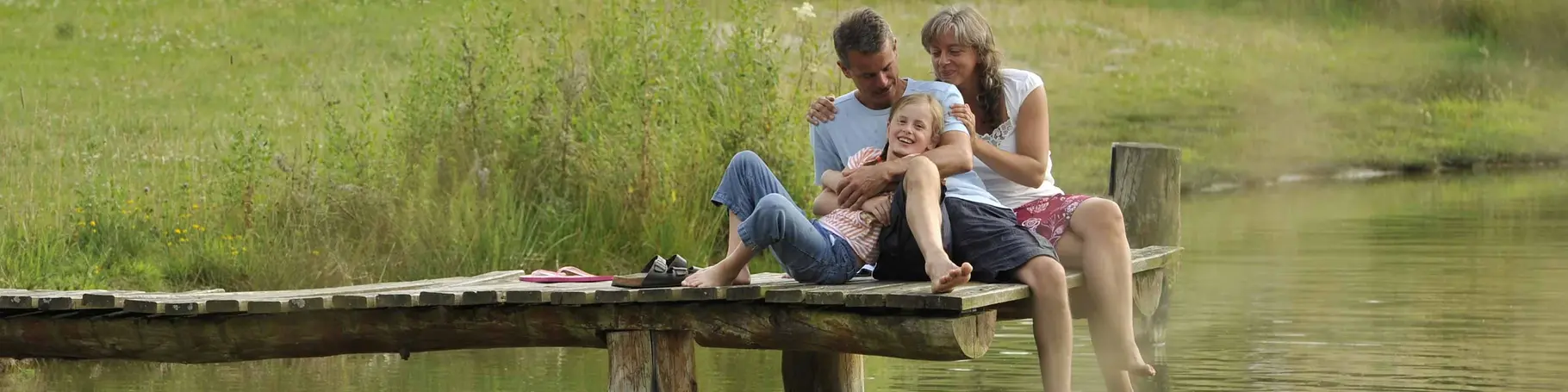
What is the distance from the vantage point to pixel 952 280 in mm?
5926

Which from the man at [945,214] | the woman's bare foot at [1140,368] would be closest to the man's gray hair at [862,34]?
the man at [945,214]

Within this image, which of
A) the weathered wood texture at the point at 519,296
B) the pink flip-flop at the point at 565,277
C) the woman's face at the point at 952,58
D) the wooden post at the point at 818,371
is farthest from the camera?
the wooden post at the point at 818,371

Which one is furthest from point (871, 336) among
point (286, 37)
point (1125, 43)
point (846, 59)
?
point (1125, 43)

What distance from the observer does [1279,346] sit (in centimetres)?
978

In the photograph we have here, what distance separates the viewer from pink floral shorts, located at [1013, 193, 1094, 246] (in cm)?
675

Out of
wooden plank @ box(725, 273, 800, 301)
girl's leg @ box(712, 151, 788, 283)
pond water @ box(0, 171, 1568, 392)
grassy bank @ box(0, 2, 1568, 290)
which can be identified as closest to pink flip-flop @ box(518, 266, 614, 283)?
girl's leg @ box(712, 151, 788, 283)

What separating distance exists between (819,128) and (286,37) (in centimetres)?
1535

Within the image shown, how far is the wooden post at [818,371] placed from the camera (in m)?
7.53

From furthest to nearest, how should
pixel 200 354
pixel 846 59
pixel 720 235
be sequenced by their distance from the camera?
pixel 720 235, pixel 200 354, pixel 846 59

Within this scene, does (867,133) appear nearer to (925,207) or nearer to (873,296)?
(925,207)

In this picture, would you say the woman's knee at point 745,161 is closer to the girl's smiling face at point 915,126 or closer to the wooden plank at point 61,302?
the girl's smiling face at point 915,126

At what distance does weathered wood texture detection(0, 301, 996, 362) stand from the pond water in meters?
1.74

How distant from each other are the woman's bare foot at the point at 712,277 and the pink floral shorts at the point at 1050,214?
949 mm

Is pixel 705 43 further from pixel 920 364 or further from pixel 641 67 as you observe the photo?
pixel 920 364
